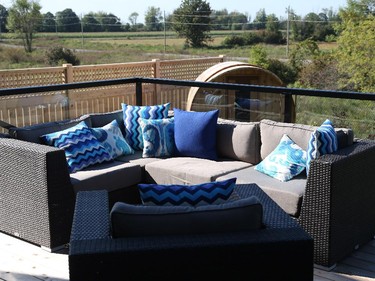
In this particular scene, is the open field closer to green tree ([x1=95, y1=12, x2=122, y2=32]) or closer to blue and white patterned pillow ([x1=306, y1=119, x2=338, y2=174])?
green tree ([x1=95, y1=12, x2=122, y2=32])

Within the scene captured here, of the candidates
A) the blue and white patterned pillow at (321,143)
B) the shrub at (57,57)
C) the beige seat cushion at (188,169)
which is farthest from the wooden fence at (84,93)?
the shrub at (57,57)

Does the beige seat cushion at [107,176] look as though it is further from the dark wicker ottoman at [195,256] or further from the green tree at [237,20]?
the green tree at [237,20]

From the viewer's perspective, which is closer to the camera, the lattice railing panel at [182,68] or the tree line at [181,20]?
the lattice railing panel at [182,68]

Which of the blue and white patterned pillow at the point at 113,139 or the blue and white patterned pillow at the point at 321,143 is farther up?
the blue and white patterned pillow at the point at 321,143

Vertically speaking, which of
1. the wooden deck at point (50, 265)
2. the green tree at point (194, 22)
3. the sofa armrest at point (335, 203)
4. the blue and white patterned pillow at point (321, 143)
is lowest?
the wooden deck at point (50, 265)

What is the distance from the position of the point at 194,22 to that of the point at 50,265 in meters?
24.9

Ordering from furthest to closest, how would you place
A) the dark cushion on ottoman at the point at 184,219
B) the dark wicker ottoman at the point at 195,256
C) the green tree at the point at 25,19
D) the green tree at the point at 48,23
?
the green tree at the point at 48,23 → the green tree at the point at 25,19 → the dark cushion on ottoman at the point at 184,219 → the dark wicker ottoman at the point at 195,256

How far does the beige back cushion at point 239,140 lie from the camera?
4.41m

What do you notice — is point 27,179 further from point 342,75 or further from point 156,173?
point 342,75

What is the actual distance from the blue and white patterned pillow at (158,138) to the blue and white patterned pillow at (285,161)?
3.00 feet

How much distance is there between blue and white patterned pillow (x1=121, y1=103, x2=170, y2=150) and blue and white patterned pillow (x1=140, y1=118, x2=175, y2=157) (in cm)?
13

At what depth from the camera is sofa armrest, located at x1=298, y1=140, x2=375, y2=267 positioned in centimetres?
336

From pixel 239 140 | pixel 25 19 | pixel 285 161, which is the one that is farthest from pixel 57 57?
pixel 285 161

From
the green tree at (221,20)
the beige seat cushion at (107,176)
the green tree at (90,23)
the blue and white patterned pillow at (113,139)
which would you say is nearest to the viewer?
the beige seat cushion at (107,176)
